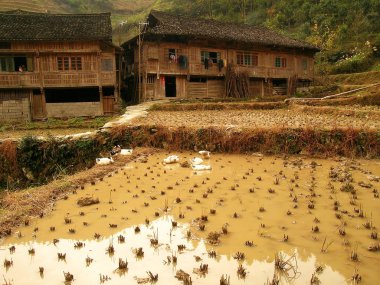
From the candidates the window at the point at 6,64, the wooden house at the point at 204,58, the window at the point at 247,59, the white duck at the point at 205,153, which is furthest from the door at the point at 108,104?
the white duck at the point at 205,153

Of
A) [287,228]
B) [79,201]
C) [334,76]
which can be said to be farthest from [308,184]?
[334,76]

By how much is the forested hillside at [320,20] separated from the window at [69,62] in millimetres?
10532

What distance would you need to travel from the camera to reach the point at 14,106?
22.3 m

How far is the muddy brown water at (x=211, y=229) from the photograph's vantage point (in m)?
4.60

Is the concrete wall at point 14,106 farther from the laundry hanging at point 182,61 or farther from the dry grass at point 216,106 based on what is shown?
the laundry hanging at point 182,61

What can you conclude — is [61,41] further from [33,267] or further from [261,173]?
[33,267]

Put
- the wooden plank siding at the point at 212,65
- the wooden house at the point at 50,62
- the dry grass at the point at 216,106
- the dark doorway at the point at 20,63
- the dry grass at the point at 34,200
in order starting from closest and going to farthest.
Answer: the dry grass at the point at 34,200, the wooden house at the point at 50,62, the dark doorway at the point at 20,63, the dry grass at the point at 216,106, the wooden plank siding at the point at 212,65

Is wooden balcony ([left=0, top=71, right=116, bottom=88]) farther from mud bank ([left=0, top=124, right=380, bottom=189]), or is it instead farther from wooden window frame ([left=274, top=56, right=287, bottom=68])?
wooden window frame ([left=274, top=56, right=287, bottom=68])

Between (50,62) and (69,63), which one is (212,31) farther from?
(50,62)

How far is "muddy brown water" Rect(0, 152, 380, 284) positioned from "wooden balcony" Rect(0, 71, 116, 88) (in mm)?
14869

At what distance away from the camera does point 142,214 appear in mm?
6719

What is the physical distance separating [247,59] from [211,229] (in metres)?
24.6

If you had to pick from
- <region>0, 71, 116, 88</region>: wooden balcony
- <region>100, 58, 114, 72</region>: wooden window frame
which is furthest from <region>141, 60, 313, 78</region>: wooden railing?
<region>0, 71, 116, 88</region>: wooden balcony

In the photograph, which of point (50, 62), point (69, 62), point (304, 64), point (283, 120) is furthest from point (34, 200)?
point (304, 64)
